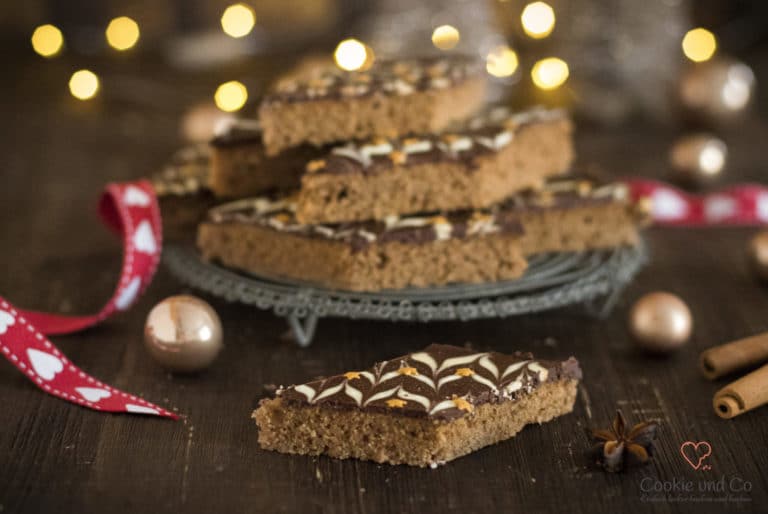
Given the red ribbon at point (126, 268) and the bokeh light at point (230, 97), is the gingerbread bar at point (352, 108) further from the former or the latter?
the bokeh light at point (230, 97)

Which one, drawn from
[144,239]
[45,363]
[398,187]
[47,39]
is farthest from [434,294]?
[47,39]

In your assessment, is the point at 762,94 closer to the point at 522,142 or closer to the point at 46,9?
the point at 522,142

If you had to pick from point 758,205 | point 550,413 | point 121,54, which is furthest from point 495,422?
point 121,54

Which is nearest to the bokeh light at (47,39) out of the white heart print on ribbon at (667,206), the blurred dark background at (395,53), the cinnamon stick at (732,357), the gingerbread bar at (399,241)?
the blurred dark background at (395,53)

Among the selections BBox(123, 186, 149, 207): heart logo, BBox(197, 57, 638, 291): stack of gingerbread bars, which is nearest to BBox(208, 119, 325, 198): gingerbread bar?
BBox(197, 57, 638, 291): stack of gingerbread bars

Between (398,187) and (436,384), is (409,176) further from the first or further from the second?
(436,384)
